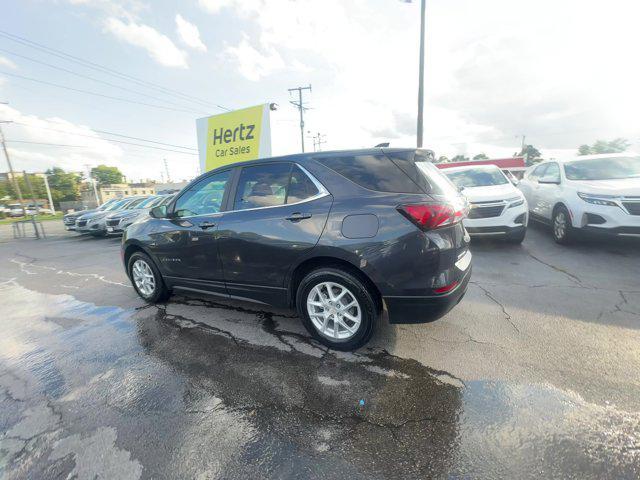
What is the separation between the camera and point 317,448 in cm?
183

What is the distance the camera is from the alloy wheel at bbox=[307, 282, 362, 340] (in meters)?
2.75

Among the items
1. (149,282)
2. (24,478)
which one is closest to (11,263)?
(149,282)

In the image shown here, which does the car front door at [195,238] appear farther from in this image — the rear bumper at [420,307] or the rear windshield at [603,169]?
the rear windshield at [603,169]

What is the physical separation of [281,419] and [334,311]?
101 centimetres

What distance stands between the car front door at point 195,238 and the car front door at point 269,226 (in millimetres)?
170

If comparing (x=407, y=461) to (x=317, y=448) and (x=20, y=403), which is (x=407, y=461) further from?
(x=20, y=403)

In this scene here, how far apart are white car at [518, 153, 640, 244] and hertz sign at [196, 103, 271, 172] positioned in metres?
8.13

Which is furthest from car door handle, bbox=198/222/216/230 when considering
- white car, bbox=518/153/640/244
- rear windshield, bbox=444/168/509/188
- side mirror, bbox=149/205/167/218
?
white car, bbox=518/153/640/244

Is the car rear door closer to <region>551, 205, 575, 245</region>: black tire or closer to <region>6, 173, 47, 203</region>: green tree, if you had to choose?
<region>551, 205, 575, 245</region>: black tire

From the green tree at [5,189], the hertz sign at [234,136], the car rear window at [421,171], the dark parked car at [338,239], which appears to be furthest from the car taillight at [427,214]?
the green tree at [5,189]

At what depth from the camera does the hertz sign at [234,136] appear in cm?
1062

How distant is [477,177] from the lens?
23.2 feet

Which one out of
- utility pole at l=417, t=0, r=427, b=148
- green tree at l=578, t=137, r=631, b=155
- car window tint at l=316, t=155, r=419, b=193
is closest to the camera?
car window tint at l=316, t=155, r=419, b=193

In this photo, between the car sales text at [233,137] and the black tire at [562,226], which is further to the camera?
the car sales text at [233,137]
